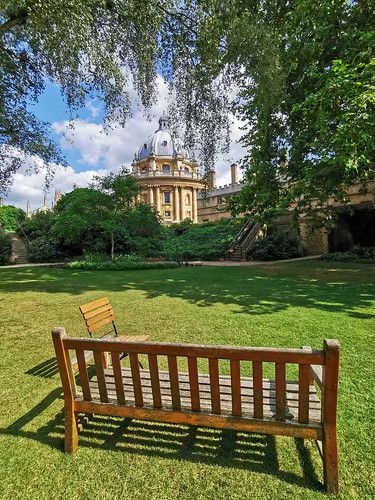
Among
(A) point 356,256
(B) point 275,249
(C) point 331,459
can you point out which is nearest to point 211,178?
(C) point 331,459

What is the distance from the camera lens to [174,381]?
2305 mm

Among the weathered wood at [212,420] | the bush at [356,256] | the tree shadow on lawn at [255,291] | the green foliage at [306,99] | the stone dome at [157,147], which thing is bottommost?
the bush at [356,256]

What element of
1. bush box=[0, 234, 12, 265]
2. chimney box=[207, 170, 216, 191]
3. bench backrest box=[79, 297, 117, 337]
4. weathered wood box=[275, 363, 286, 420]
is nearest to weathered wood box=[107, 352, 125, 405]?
weathered wood box=[275, 363, 286, 420]

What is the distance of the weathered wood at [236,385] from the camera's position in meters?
2.13

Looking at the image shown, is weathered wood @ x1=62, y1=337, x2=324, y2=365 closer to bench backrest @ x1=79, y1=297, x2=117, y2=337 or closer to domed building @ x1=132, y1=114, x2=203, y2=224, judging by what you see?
bench backrest @ x1=79, y1=297, x2=117, y2=337

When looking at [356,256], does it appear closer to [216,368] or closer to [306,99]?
[306,99]

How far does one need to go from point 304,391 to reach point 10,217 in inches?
1573

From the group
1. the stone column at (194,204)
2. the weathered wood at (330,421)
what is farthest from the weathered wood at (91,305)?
the stone column at (194,204)

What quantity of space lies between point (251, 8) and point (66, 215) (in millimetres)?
16873

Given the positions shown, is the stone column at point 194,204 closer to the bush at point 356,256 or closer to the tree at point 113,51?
the bush at point 356,256

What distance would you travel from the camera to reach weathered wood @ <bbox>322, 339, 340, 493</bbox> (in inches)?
76.8

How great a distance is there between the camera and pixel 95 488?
2.21 meters

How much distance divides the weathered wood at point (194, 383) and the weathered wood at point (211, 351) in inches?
3.6

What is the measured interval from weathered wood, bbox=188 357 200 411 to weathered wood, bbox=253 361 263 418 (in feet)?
1.41
